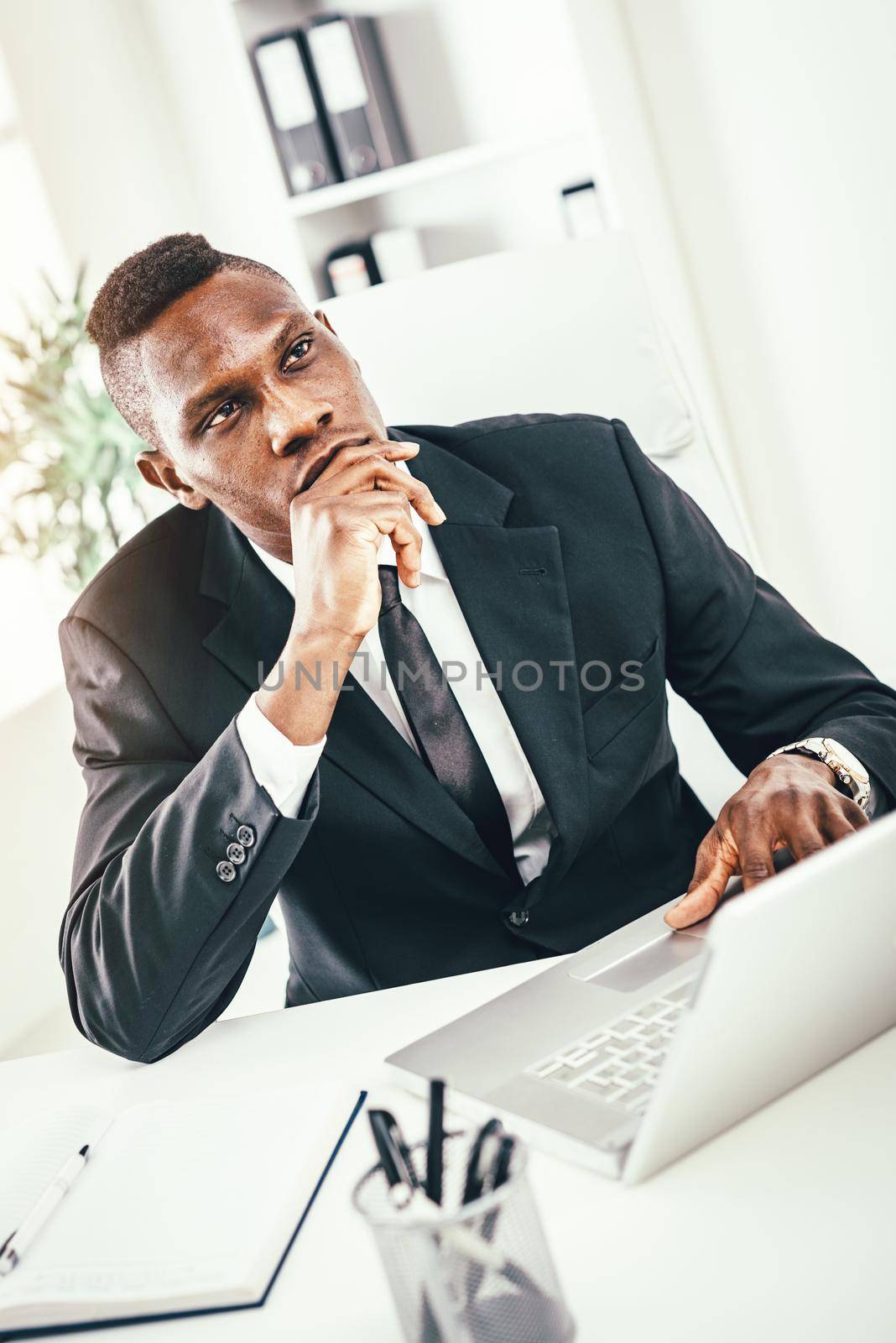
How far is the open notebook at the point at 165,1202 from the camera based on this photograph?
63 cm

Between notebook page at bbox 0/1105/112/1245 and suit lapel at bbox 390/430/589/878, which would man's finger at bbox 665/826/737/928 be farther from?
notebook page at bbox 0/1105/112/1245

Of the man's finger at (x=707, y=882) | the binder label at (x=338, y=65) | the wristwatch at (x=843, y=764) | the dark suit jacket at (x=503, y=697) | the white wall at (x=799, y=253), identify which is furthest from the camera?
the binder label at (x=338, y=65)

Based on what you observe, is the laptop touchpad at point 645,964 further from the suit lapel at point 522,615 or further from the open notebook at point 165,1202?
the suit lapel at point 522,615

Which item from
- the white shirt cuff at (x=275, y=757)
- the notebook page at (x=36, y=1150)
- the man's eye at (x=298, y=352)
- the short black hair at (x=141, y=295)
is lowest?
the notebook page at (x=36, y=1150)

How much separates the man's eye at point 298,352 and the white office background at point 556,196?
1403 millimetres

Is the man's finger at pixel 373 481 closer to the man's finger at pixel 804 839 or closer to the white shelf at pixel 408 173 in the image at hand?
the man's finger at pixel 804 839

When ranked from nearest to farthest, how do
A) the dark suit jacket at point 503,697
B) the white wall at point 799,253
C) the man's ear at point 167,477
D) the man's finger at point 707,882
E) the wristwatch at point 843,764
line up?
the man's finger at point 707,882, the wristwatch at point 843,764, the dark suit jacket at point 503,697, the man's ear at point 167,477, the white wall at point 799,253

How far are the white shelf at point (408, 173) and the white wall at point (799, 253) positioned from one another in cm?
31

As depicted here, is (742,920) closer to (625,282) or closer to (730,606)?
(730,606)

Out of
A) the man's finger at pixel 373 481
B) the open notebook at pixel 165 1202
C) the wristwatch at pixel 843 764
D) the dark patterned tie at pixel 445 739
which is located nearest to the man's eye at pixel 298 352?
the man's finger at pixel 373 481

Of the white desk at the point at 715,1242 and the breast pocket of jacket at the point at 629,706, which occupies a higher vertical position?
the breast pocket of jacket at the point at 629,706

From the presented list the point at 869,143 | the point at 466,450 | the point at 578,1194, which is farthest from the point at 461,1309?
the point at 869,143

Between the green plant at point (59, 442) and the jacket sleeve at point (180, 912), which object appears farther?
the green plant at point (59, 442)

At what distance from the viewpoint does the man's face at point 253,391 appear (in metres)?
1.19
